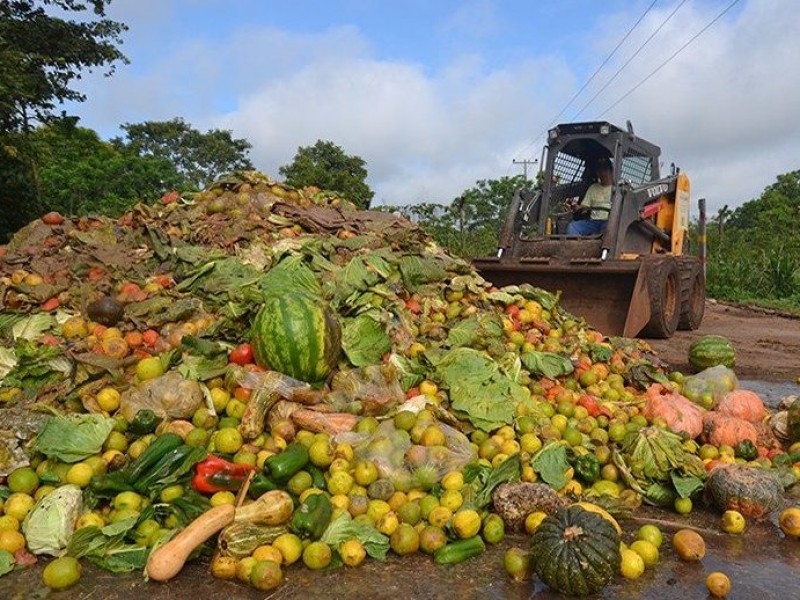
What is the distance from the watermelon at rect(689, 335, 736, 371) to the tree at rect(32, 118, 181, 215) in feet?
58.7

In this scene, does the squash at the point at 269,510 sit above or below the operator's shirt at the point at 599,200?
below

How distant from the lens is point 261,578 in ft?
10.5

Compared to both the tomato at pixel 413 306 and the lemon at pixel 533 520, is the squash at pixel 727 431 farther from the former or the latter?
the tomato at pixel 413 306

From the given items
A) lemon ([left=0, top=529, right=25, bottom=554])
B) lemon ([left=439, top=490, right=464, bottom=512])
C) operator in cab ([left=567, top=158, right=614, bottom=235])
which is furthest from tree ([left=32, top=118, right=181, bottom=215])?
lemon ([left=439, top=490, right=464, bottom=512])

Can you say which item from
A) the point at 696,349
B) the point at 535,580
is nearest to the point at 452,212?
the point at 696,349

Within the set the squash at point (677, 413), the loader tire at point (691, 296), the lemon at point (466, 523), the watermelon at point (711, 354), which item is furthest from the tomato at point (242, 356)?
the loader tire at point (691, 296)

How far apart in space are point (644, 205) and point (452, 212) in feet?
61.5

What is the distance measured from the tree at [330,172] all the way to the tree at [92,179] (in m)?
7.17

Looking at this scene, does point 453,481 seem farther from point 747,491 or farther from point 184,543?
point 747,491

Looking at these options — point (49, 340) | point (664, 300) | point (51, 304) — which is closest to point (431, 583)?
point (49, 340)

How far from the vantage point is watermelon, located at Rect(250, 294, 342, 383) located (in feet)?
15.8

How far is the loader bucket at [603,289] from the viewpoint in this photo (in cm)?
937

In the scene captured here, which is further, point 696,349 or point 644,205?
point 644,205

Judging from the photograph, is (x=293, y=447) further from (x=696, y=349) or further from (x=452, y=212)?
(x=452, y=212)
